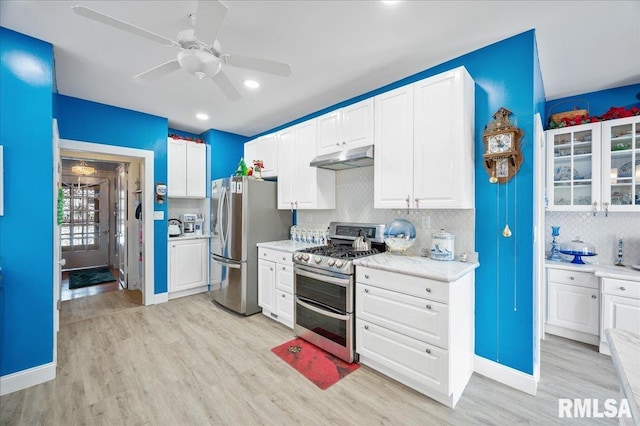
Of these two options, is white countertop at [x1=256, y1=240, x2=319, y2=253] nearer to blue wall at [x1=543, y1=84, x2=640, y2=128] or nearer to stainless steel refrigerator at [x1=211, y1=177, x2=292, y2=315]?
stainless steel refrigerator at [x1=211, y1=177, x2=292, y2=315]

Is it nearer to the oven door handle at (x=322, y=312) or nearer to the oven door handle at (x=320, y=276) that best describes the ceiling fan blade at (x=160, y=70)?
the oven door handle at (x=320, y=276)

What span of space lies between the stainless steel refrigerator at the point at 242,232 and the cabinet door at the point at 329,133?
1036mm

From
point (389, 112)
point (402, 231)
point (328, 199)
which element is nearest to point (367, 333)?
point (402, 231)

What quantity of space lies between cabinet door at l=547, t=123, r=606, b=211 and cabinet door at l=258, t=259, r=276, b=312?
335 cm

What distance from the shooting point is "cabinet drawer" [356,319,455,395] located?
1.96m

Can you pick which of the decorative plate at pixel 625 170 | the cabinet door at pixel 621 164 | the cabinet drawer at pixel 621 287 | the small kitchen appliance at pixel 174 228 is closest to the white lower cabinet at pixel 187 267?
the small kitchen appliance at pixel 174 228

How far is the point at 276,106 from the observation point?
3.71 m

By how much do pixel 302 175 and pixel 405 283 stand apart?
1944mm

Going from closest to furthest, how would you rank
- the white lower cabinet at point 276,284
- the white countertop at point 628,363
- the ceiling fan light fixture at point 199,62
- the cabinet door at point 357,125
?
the white countertop at point 628,363, the ceiling fan light fixture at point 199,62, the cabinet door at point 357,125, the white lower cabinet at point 276,284

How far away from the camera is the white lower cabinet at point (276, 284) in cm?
320

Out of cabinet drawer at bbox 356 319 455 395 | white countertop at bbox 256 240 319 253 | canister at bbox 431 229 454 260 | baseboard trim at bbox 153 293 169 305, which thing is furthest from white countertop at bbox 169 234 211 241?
canister at bbox 431 229 454 260

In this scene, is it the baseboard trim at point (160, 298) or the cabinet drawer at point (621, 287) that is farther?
the baseboard trim at point (160, 298)

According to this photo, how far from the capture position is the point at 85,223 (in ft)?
21.6

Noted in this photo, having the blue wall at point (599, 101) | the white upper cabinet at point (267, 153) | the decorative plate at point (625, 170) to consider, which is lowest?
the decorative plate at point (625, 170)
